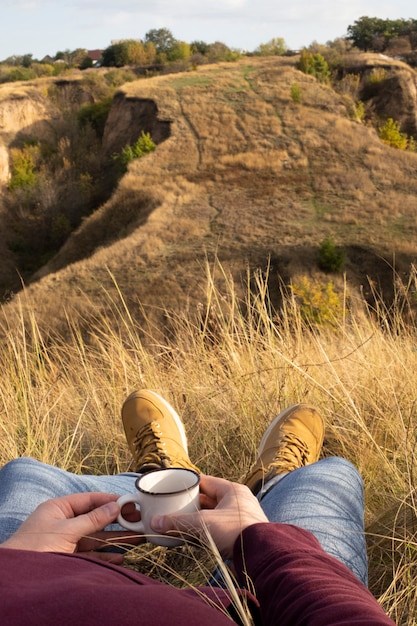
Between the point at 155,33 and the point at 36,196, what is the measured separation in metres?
34.8

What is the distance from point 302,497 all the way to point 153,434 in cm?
71

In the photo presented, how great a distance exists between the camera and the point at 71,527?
52.7 inches

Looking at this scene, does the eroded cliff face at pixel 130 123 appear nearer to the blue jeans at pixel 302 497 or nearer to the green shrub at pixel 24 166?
the green shrub at pixel 24 166

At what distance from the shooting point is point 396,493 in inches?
77.2

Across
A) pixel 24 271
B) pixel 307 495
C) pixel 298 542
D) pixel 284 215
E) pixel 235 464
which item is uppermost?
pixel 298 542

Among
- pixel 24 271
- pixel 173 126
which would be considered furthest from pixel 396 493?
pixel 173 126

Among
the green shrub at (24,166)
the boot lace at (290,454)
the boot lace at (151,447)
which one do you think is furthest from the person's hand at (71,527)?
the green shrub at (24,166)

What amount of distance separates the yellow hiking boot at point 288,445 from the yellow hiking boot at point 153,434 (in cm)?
20

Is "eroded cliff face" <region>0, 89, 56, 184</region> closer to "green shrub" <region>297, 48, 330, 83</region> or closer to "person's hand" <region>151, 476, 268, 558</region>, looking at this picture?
"green shrub" <region>297, 48, 330, 83</region>

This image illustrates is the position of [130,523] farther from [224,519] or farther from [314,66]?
[314,66]

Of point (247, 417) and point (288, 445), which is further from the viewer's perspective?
point (247, 417)

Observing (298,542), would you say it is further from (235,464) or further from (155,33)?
(155,33)

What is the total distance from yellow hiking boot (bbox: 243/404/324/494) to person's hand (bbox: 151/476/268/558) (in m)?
0.56

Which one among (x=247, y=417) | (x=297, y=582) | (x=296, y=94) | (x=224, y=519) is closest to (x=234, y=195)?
(x=296, y=94)
